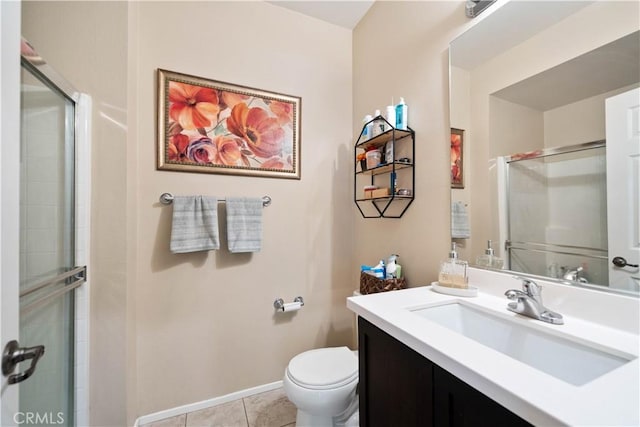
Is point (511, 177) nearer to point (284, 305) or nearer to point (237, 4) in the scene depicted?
point (284, 305)

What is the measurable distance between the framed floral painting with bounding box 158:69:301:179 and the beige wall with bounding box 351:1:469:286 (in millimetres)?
632

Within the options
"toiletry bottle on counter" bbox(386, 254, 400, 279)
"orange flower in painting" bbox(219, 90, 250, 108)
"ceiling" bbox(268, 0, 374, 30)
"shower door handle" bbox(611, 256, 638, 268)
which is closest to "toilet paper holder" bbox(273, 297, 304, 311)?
"toiletry bottle on counter" bbox(386, 254, 400, 279)

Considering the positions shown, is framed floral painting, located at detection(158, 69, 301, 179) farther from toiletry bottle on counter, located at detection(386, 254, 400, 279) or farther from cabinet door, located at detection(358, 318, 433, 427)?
cabinet door, located at detection(358, 318, 433, 427)

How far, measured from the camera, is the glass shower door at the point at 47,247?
0.86 metres

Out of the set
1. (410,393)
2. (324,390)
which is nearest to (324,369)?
(324,390)

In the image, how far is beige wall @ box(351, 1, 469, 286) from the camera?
1.21m

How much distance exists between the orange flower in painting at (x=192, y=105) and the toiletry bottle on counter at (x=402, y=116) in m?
1.06

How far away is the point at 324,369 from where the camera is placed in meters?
1.23

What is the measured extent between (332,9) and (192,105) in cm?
116

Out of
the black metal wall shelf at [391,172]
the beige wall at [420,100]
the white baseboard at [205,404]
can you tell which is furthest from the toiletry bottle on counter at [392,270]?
the white baseboard at [205,404]

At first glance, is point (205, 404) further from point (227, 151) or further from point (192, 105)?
point (192, 105)

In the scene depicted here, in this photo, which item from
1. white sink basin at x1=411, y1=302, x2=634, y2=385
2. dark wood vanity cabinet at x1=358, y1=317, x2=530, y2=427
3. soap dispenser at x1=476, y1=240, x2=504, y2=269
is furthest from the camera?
soap dispenser at x1=476, y1=240, x2=504, y2=269

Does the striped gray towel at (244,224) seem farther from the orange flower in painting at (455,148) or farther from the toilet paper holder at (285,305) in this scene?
the orange flower in painting at (455,148)

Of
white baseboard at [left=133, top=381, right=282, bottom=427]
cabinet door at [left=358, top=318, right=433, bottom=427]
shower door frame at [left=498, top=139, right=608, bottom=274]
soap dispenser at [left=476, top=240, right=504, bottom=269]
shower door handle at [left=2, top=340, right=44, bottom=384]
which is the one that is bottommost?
white baseboard at [left=133, top=381, right=282, bottom=427]
